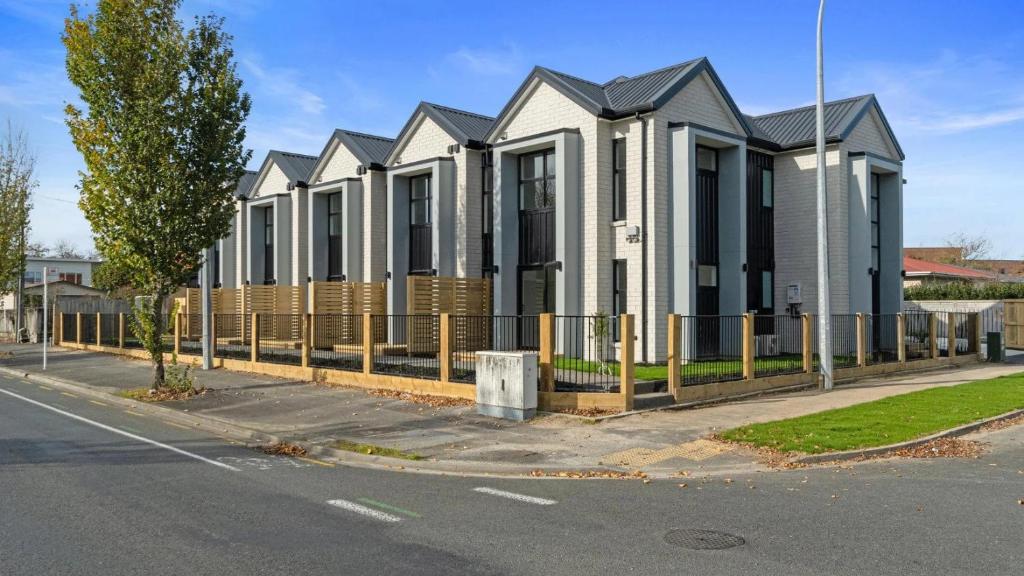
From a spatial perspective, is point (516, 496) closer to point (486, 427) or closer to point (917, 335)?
point (486, 427)

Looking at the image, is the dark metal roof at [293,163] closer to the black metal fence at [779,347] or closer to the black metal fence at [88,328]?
the black metal fence at [88,328]

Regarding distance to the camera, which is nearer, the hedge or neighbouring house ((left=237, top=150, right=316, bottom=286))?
neighbouring house ((left=237, top=150, right=316, bottom=286))

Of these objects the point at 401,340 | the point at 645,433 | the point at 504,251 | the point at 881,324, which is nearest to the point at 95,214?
the point at 401,340

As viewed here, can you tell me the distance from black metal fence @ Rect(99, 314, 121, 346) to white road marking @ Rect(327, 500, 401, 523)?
1033 inches

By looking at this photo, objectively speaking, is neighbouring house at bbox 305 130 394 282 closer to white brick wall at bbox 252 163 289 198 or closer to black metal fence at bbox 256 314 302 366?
white brick wall at bbox 252 163 289 198

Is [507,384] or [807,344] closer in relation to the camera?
[507,384]

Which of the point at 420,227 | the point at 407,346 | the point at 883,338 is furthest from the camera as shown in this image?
the point at 420,227

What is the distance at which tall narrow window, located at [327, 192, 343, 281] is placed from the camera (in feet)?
98.6

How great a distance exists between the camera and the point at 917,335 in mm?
23594

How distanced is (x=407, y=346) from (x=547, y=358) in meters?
5.66

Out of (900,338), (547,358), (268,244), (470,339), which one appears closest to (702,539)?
(547,358)

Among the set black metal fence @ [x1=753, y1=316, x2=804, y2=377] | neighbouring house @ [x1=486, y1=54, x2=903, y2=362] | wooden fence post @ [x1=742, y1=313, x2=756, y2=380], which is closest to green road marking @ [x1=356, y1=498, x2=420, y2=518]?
wooden fence post @ [x1=742, y1=313, x2=756, y2=380]

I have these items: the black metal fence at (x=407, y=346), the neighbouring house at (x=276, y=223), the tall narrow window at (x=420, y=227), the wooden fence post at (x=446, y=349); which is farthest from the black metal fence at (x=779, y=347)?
the neighbouring house at (x=276, y=223)

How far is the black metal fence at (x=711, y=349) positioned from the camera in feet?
50.5
